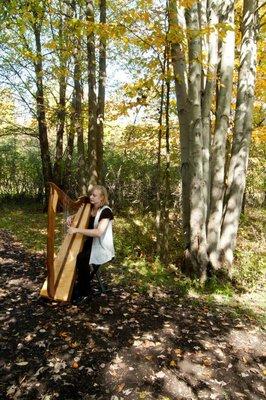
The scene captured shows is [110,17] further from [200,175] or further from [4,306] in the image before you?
[4,306]

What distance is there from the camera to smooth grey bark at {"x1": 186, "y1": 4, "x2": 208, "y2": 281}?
686 cm

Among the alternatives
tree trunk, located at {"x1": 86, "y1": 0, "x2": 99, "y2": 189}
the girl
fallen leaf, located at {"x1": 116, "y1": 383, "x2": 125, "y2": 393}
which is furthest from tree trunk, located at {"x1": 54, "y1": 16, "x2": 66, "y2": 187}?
fallen leaf, located at {"x1": 116, "y1": 383, "x2": 125, "y2": 393}

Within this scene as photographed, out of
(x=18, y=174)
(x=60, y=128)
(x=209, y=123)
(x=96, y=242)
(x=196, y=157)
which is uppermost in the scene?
(x=60, y=128)

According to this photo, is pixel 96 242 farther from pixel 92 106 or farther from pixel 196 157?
pixel 92 106

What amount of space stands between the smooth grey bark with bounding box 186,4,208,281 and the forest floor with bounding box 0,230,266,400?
1.09 metres

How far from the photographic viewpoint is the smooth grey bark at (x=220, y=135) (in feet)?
24.2

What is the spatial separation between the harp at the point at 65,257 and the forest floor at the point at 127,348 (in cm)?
35

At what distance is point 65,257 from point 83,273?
1.13 ft

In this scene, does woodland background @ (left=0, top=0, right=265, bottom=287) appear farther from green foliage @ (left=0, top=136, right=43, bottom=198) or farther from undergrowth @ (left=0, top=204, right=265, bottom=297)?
green foliage @ (left=0, top=136, right=43, bottom=198)

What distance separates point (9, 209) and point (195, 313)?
11460 mm

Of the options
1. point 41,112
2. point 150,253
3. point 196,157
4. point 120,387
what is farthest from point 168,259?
point 41,112

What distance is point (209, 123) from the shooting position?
7383 mm

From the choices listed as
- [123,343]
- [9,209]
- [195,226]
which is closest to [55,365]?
[123,343]

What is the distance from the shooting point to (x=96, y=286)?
6738 mm
